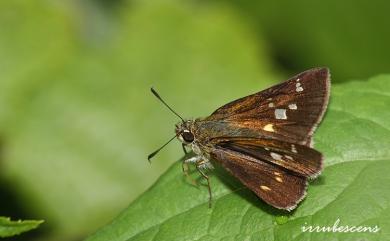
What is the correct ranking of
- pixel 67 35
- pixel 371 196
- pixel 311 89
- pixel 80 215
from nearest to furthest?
1. pixel 371 196
2. pixel 311 89
3. pixel 80 215
4. pixel 67 35

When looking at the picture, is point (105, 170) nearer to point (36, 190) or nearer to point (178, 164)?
point (36, 190)

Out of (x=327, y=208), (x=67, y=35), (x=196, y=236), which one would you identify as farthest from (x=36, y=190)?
(x=327, y=208)

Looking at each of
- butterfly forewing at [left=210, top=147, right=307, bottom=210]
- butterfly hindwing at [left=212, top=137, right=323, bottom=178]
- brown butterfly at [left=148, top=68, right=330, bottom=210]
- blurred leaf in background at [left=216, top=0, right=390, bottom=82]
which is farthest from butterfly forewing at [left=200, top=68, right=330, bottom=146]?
blurred leaf in background at [left=216, top=0, right=390, bottom=82]

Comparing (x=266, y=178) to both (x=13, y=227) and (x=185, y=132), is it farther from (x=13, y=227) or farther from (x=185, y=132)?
(x=13, y=227)

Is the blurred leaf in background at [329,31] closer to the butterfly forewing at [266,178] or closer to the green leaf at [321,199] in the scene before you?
the green leaf at [321,199]

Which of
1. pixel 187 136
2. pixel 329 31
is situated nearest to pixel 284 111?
pixel 187 136

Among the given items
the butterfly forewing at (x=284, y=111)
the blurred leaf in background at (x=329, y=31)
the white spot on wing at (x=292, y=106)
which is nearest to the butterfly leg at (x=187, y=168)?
the butterfly forewing at (x=284, y=111)
